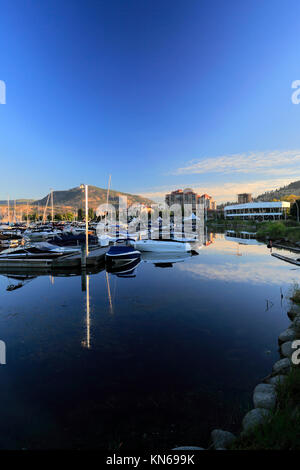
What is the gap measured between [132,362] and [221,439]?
375 centimetres

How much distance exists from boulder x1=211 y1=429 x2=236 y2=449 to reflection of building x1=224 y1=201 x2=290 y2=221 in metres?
103

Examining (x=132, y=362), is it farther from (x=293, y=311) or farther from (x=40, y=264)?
(x=40, y=264)

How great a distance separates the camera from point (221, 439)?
423cm

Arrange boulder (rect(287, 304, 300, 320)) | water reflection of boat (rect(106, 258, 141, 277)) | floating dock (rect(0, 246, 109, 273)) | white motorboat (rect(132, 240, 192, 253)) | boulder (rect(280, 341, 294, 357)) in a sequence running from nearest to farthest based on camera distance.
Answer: boulder (rect(280, 341, 294, 357))
boulder (rect(287, 304, 300, 320))
water reflection of boat (rect(106, 258, 141, 277))
floating dock (rect(0, 246, 109, 273))
white motorboat (rect(132, 240, 192, 253))

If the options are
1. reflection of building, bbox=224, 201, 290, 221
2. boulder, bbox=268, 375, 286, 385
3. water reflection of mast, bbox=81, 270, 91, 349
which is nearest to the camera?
boulder, bbox=268, 375, 286, 385

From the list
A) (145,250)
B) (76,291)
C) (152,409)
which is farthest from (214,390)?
(145,250)

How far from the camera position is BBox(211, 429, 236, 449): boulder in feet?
13.4

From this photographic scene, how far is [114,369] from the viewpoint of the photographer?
709 centimetres

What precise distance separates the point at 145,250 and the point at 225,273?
12.6m

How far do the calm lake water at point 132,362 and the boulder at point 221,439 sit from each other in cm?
36

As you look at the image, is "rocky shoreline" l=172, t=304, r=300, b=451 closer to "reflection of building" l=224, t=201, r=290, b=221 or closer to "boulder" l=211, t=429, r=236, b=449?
"boulder" l=211, t=429, r=236, b=449

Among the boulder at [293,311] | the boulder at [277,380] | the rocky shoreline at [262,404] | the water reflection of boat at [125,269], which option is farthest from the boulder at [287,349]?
the water reflection of boat at [125,269]

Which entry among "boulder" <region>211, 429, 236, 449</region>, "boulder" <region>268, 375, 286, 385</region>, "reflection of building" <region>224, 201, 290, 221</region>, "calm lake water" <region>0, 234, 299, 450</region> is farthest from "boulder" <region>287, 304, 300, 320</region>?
"reflection of building" <region>224, 201, 290, 221</region>

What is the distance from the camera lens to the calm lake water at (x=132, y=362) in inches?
197
